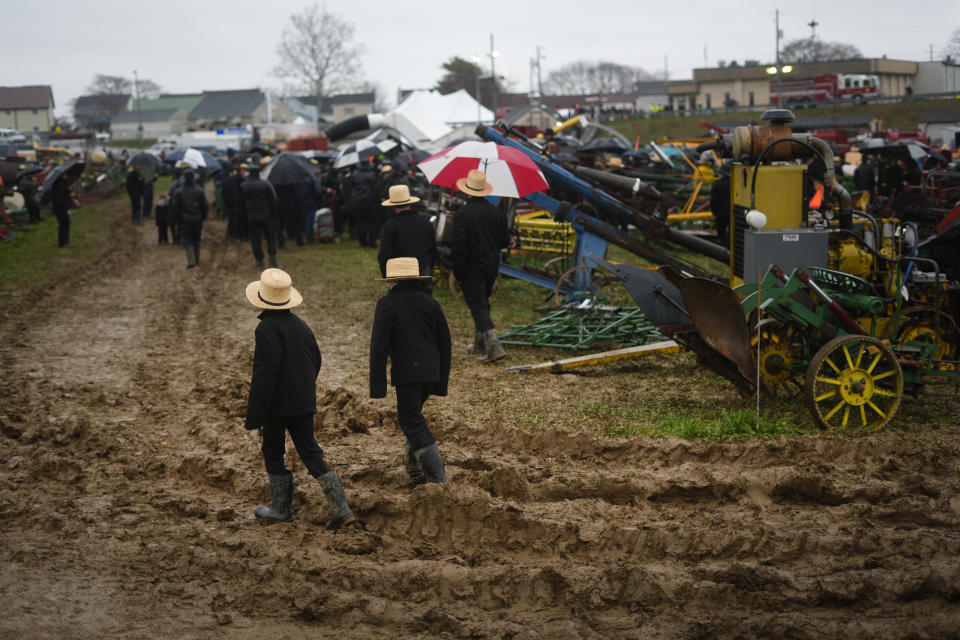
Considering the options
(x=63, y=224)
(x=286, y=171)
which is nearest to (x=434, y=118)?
(x=286, y=171)

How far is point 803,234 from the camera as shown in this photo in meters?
8.81

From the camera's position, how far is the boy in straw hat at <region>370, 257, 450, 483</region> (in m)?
6.37

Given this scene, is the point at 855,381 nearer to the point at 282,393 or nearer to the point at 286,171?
the point at 282,393

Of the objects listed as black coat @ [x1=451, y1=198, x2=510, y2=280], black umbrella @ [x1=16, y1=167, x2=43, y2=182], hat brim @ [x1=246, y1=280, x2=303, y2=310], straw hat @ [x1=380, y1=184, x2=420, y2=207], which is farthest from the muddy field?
black umbrella @ [x1=16, y1=167, x2=43, y2=182]

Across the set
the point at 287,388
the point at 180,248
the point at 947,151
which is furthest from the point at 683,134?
the point at 287,388

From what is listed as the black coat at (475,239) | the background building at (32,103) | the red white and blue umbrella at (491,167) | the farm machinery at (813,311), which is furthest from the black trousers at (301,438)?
the background building at (32,103)

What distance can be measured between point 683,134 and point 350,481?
55.6 meters

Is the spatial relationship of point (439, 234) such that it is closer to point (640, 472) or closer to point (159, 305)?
point (159, 305)

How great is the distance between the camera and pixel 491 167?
449 inches

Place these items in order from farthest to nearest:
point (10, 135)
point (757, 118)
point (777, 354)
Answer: point (757, 118), point (10, 135), point (777, 354)

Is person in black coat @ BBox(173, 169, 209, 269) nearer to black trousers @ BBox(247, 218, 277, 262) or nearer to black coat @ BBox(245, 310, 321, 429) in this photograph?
black trousers @ BBox(247, 218, 277, 262)

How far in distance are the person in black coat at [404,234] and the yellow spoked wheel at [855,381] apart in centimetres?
416

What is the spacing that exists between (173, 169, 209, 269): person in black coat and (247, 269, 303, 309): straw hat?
12082mm

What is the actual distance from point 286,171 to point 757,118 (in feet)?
149
